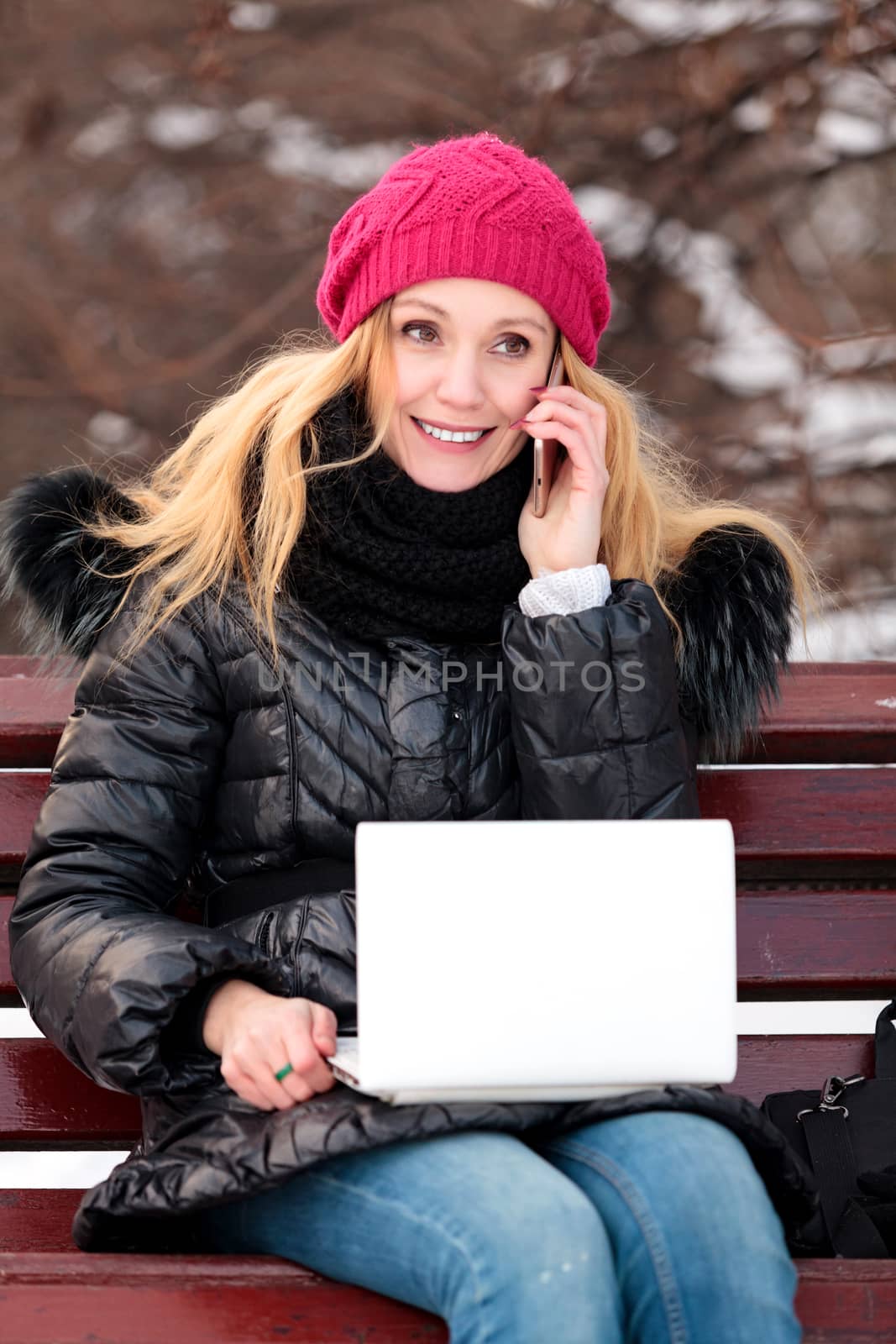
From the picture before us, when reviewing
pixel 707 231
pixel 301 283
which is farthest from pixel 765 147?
pixel 301 283

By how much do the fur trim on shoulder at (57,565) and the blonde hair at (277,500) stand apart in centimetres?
2

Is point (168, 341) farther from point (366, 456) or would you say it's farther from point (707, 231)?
point (366, 456)

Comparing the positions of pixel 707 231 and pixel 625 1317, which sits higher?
pixel 707 231

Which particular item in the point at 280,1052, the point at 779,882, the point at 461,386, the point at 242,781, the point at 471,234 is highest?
the point at 471,234

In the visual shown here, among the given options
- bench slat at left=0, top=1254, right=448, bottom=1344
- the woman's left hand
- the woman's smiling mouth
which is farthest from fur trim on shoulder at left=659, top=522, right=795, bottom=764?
bench slat at left=0, top=1254, right=448, bottom=1344

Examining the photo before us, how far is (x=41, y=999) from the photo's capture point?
180cm

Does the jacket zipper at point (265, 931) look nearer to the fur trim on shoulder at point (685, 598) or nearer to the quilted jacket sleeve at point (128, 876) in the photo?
the quilted jacket sleeve at point (128, 876)

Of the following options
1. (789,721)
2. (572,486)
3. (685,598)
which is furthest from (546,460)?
(789,721)

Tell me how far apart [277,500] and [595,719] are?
0.52m

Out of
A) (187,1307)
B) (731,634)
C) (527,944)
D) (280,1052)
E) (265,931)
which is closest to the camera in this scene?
(527,944)

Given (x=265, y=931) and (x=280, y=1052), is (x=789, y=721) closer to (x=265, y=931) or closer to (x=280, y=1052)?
(x=265, y=931)

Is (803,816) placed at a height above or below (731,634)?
below

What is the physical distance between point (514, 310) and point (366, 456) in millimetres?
274

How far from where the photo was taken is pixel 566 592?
2.11 m
